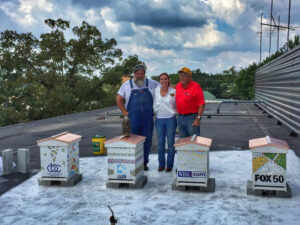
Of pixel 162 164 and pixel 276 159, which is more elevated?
pixel 276 159

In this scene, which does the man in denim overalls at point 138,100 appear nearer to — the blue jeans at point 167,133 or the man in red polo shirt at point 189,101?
the blue jeans at point 167,133

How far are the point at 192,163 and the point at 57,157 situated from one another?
2400 millimetres

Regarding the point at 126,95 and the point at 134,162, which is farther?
the point at 126,95

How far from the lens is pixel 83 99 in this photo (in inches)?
1201

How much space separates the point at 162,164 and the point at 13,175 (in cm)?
313

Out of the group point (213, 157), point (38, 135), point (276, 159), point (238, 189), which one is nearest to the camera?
point (276, 159)

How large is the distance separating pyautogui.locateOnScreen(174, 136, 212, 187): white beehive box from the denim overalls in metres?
1.32

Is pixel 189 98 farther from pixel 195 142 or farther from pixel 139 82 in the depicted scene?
pixel 195 142

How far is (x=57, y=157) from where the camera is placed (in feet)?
19.5

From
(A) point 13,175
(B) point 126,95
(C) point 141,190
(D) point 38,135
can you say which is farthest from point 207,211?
(D) point 38,135

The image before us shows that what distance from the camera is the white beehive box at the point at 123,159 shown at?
566 centimetres

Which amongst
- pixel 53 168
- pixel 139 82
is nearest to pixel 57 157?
pixel 53 168

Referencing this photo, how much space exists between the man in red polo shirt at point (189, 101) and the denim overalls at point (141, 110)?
60 cm

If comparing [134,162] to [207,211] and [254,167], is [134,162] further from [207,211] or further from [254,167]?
[254,167]
